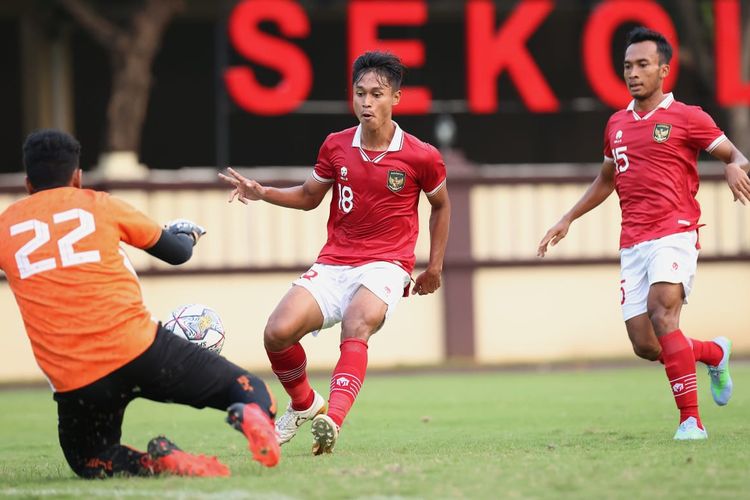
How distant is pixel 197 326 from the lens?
8883mm

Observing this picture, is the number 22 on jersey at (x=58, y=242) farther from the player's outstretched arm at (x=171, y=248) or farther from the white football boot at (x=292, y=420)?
the white football boot at (x=292, y=420)

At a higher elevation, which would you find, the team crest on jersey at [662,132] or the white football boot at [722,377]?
the team crest on jersey at [662,132]

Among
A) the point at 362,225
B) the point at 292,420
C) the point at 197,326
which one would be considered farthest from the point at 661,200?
the point at 197,326

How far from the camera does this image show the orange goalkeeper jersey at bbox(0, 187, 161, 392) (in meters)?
6.90

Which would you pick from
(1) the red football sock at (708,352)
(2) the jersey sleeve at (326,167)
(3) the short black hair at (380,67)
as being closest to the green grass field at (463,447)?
(1) the red football sock at (708,352)

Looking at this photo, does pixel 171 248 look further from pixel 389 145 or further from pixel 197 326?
pixel 389 145

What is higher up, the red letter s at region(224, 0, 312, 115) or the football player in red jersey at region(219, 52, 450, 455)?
the red letter s at region(224, 0, 312, 115)

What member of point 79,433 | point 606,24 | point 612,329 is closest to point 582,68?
point 606,24

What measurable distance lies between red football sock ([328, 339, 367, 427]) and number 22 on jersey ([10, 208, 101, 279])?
73.5 inches

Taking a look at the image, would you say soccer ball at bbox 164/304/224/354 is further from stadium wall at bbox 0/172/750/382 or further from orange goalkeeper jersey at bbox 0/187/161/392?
stadium wall at bbox 0/172/750/382

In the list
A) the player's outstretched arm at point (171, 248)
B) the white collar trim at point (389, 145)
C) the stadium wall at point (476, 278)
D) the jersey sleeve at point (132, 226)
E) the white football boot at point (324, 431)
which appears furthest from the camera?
the stadium wall at point (476, 278)

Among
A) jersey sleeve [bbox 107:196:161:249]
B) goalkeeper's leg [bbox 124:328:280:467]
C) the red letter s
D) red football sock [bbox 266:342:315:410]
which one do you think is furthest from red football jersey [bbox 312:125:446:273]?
the red letter s

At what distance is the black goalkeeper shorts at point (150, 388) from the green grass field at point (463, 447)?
285 mm

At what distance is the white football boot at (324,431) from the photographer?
26.2ft
